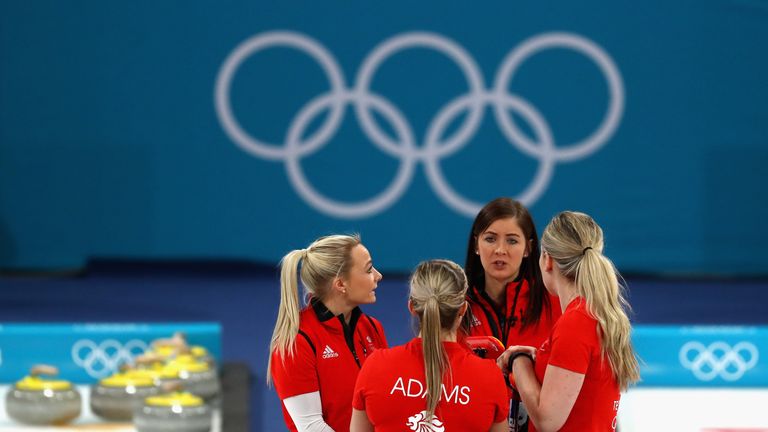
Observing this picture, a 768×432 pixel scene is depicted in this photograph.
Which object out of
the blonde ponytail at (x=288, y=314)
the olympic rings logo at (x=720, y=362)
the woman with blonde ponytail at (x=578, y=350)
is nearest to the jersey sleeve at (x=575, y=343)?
the woman with blonde ponytail at (x=578, y=350)

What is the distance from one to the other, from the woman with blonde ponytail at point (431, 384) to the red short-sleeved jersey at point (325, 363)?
31cm

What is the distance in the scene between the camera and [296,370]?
135 inches

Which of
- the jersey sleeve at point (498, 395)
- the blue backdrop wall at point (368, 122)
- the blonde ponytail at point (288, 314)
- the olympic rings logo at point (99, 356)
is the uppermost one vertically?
the blue backdrop wall at point (368, 122)

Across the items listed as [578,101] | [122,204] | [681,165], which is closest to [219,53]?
[122,204]

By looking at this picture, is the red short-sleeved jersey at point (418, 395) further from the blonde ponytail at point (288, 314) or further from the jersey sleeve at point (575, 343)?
the blonde ponytail at point (288, 314)

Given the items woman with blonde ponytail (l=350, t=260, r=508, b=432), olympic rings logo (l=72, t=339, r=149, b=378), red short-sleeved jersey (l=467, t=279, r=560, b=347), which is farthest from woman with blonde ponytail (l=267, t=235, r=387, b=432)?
olympic rings logo (l=72, t=339, r=149, b=378)

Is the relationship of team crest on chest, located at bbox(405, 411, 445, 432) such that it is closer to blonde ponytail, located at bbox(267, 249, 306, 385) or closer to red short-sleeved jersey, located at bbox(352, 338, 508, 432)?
red short-sleeved jersey, located at bbox(352, 338, 508, 432)

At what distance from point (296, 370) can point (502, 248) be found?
2.70 feet

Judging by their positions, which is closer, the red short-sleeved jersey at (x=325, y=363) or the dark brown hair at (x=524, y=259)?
the red short-sleeved jersey at (x=325, y=363)

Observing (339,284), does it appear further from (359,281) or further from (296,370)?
(296,370)

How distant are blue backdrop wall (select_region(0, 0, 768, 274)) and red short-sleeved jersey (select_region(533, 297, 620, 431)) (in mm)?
8374

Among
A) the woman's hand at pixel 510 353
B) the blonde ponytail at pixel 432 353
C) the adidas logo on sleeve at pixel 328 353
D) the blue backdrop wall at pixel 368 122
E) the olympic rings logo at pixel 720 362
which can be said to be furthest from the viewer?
the blue backdrop wall at pixel 368 122

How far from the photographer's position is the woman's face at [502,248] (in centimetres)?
386

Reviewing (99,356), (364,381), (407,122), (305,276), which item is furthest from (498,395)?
(407,122)
